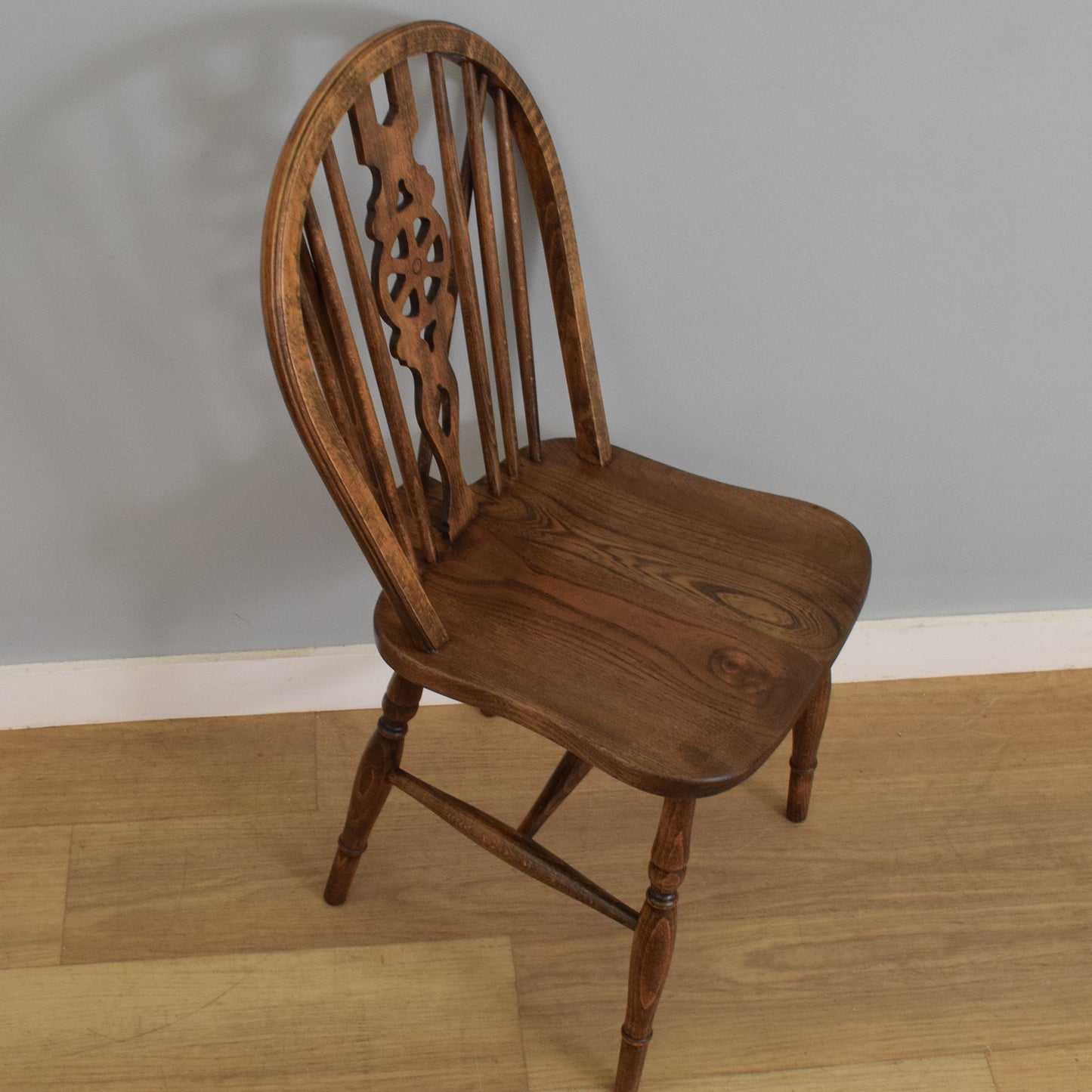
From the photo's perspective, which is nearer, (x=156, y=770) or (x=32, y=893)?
(x=32, y=893)

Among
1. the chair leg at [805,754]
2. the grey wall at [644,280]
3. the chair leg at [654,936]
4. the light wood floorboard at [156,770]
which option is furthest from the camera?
the light wood floorboard at [156,770]

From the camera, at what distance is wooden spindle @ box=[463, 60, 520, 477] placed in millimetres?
1064

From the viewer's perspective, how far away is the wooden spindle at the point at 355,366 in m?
0.94

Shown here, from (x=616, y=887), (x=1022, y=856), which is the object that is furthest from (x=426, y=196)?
(x=1022, y=856)

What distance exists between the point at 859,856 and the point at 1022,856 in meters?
0.21

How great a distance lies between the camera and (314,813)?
4.82ft

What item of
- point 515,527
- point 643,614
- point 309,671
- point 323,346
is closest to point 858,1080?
point 643,614

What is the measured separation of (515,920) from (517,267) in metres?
0.77

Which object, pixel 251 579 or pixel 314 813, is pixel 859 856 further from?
pixel 251 579

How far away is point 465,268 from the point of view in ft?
3.61

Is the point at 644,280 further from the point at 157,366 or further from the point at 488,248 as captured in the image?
the point at 157,366

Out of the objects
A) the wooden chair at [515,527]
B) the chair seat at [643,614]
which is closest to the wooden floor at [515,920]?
the wooden chair at [515,527]

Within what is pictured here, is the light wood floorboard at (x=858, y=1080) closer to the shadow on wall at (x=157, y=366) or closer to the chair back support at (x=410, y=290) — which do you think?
the chair back support at (x=410, y=290)

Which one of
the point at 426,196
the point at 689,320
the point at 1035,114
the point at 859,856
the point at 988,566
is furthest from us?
the point at 988,566
